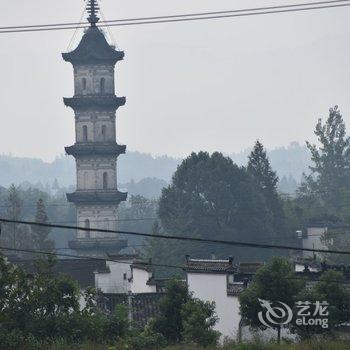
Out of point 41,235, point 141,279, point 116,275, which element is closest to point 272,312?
point 141,279

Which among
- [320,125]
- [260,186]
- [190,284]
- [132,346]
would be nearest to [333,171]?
[320,125]

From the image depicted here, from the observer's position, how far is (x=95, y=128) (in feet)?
336

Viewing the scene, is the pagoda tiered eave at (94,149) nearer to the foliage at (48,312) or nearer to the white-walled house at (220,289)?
the white-walled house at (220,289)

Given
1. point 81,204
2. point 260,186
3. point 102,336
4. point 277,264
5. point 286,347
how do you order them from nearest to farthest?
point 286,347 < point 102,336 < point 277,264 < point 81,204 < point 260,186

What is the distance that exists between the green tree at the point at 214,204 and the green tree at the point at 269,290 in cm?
5670

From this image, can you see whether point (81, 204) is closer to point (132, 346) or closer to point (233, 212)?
point (233, 212)

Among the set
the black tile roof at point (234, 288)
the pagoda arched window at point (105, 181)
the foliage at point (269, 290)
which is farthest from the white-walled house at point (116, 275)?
the pagoda arched window at point (105, 181)

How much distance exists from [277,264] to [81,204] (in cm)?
6119

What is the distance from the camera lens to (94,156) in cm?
10288

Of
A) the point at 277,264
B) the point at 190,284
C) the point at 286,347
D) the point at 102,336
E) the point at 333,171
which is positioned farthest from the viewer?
the point at 333,171

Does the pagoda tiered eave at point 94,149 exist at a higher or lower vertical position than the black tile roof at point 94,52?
lower

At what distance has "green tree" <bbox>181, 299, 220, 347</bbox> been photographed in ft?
128

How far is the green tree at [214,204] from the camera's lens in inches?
3979

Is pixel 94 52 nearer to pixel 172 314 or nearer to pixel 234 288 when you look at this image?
pixel 234 288
